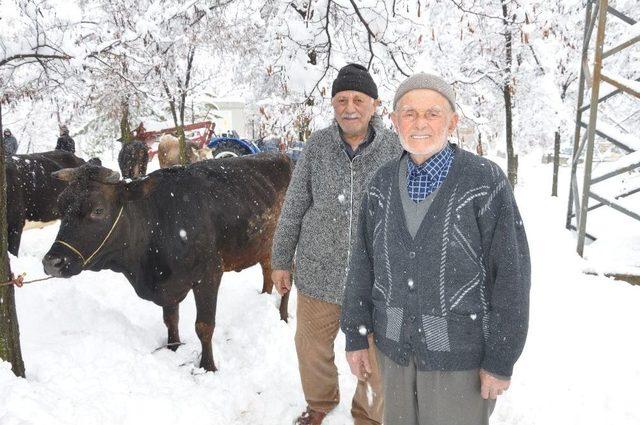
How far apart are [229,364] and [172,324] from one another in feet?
2.16

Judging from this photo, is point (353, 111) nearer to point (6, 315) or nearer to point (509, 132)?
point (6, 315)

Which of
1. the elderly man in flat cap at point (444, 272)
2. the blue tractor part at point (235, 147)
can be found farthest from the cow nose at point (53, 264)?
the blue tractor part at point (235, 147)

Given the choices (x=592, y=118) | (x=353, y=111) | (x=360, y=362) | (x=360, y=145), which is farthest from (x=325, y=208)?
(x=592, y=118)

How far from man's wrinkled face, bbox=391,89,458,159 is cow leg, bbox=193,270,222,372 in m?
2.72

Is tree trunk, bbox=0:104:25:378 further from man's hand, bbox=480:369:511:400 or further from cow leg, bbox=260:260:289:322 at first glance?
man's hand, bbox=480:369:511:400

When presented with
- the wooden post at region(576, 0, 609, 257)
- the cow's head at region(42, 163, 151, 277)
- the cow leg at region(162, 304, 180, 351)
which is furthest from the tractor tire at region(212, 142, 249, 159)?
the cow's head at region(42, 163, 151, 277)

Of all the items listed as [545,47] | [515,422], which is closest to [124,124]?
[545,47]

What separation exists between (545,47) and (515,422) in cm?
1401

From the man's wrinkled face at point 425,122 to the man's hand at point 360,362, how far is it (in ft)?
3.17

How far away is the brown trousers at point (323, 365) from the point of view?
318cm

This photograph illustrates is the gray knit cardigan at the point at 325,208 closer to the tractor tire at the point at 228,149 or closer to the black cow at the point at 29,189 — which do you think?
the black cow at the point at 29,189

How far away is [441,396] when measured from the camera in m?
2.00

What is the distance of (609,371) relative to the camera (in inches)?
156

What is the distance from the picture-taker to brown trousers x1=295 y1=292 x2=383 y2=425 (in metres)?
3.18
